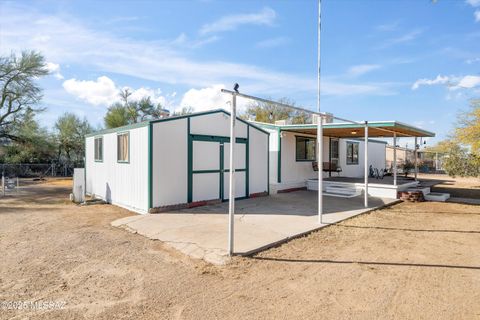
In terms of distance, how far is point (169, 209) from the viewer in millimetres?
7984

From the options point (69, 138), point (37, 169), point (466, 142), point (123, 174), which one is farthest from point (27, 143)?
point (466, 142)

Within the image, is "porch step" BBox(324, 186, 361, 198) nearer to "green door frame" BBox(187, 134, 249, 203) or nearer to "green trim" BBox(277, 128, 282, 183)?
"green trim" BBox(277, 128, 282, 183)

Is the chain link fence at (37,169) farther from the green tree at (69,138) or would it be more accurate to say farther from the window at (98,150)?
the window at (98,150)

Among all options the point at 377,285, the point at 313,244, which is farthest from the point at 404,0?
the point at 377,285

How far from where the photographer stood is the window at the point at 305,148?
13.2 m

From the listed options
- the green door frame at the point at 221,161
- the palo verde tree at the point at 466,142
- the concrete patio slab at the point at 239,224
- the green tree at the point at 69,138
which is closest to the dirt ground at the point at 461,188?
the palo verde tree at the point at 466,142

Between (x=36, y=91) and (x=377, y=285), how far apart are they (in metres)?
26.0

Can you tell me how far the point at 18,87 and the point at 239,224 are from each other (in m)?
22.8

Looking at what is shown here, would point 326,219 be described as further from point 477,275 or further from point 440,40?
point 440,40

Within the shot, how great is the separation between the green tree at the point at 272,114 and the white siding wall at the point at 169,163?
20.0 meters

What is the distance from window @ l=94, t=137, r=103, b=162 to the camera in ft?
35.0

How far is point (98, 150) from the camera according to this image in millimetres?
10953

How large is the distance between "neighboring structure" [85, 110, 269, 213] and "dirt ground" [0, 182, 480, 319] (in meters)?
1.97

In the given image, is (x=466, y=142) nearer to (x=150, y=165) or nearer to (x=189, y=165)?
(x=189, y=165)
